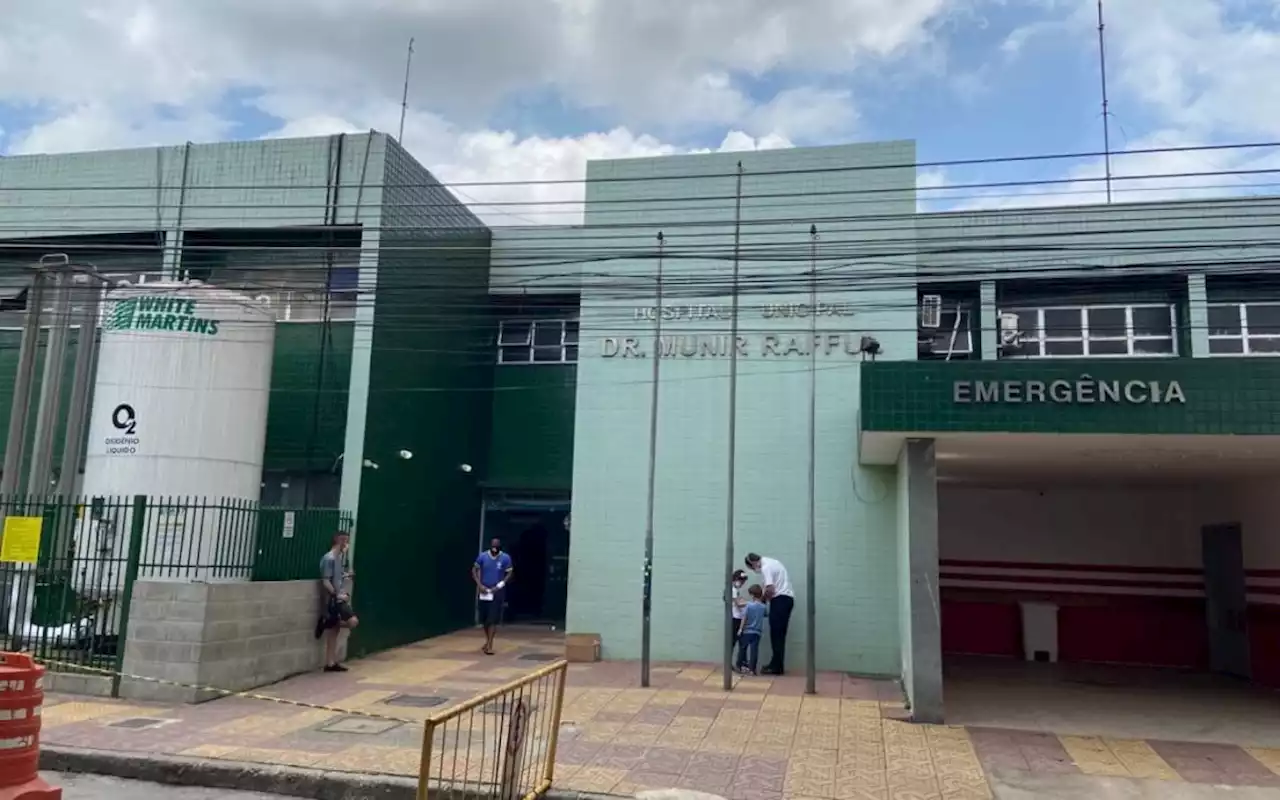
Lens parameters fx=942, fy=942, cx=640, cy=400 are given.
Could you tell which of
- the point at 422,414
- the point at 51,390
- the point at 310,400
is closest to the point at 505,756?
the point at 422,414

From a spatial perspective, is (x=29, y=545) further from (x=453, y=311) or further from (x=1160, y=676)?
(x=1160, y=676)

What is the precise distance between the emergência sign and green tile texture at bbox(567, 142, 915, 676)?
5.44 metres

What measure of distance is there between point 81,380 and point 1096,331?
15.3 meters

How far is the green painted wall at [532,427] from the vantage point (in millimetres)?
17094

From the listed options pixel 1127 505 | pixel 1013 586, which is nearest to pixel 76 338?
pixel 1013 586

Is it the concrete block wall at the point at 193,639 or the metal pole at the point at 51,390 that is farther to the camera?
the metal pole at the point at 51,390

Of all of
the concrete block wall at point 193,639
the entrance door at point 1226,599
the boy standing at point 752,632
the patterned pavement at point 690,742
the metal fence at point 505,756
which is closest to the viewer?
the metal fence at point 505,756

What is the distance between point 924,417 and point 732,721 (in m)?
3.73

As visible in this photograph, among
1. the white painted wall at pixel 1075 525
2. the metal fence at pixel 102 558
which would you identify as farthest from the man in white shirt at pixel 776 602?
the metal fence at pixel 102 558

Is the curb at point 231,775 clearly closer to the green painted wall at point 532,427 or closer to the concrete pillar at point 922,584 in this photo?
the concrete pillar at point 922,584

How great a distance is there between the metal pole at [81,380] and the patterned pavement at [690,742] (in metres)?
4.16

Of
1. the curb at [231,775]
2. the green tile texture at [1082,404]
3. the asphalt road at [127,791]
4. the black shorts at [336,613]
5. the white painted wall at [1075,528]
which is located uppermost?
the green tile texture at [1082,404]

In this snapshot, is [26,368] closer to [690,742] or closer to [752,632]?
[690,742]

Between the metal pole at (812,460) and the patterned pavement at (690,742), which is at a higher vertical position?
the metal pole at (812,460)
